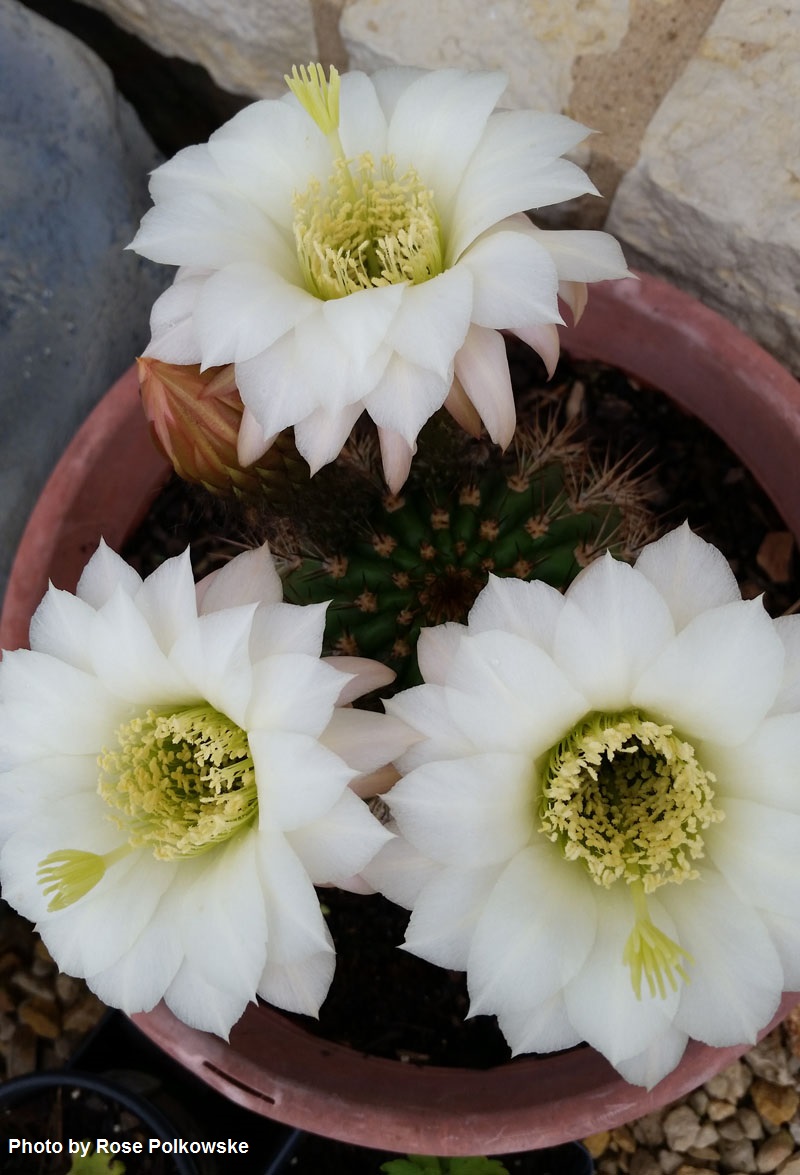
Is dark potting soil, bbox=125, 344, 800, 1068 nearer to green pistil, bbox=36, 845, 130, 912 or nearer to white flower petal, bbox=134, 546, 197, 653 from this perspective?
white flower petal, bbox=134, 546, 197, 653

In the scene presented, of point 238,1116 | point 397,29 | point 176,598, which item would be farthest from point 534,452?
point 238,1116

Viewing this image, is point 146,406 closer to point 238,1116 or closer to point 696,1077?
point 696,1077

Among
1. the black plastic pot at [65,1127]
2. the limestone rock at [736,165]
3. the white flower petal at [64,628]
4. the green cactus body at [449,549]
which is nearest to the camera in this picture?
the white flower petal at [64,628]

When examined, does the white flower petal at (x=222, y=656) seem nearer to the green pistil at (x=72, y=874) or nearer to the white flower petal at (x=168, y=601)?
the white flower petal at (x=168, y=601)

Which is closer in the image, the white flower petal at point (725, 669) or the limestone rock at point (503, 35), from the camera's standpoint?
the white flower petal at point (725, 669)

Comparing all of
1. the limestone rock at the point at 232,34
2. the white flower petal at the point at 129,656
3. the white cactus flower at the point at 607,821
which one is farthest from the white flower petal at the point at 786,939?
the limestone rock at the point at 232,34

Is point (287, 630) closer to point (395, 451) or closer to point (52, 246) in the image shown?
point (395, 451)
